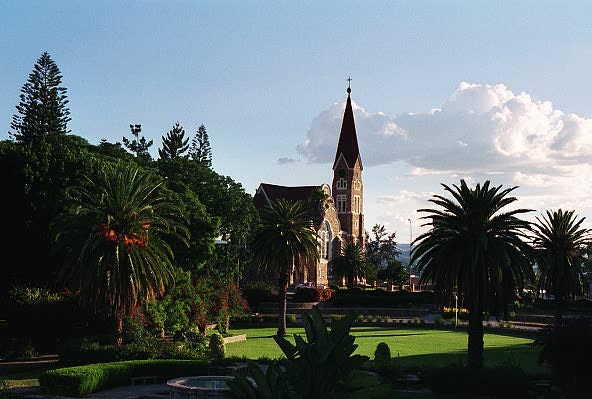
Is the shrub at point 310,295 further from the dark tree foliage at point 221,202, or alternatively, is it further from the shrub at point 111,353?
the shrub at point 111,353

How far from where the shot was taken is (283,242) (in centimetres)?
4838

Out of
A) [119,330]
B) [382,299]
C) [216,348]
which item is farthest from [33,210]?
[382,299]

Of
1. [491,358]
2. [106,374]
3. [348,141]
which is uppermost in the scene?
[348,141]

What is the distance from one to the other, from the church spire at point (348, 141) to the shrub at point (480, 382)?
9179 cm

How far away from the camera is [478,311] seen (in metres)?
28.7

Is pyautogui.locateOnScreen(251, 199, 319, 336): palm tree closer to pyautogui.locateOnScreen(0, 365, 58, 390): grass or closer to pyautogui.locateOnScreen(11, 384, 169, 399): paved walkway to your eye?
pyautogui.locateOnScreen(0, 365, 58, 390): grass

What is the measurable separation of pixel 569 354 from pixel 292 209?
28.8m

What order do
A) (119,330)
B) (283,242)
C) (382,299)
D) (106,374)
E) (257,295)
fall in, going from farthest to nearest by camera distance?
(382,299) → (257,295) → (283,242) → (119,330) → (106,374)

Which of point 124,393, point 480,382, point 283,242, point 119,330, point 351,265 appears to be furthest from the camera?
point 351,265

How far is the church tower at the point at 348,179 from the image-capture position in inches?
4564

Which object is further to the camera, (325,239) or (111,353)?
(325,239)

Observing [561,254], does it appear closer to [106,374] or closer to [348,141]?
[106,374]

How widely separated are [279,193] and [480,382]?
279 feet

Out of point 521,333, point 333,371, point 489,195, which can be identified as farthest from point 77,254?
point 521,333
